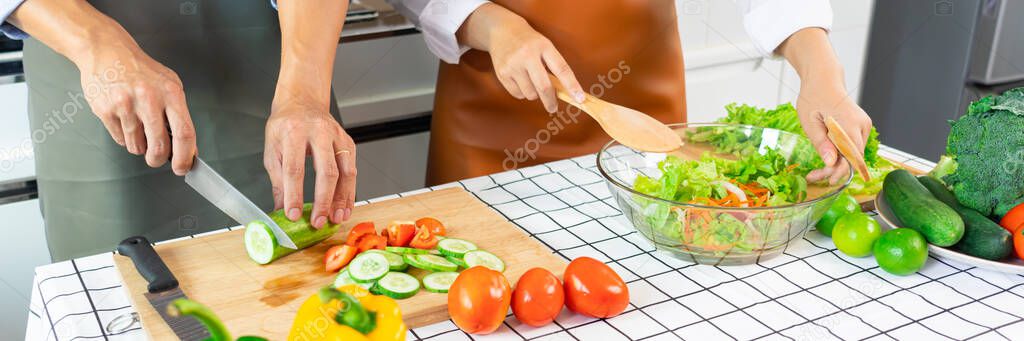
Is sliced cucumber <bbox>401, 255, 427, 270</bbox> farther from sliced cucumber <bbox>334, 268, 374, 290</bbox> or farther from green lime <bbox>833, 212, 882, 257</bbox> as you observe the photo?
green lime <bbox>833, 212, 882, 257</bbox>

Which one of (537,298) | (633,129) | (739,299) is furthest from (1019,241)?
(537,298)

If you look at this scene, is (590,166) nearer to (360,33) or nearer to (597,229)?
(597,229)

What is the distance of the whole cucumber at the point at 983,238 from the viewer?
116cm

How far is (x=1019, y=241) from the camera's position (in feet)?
3.80

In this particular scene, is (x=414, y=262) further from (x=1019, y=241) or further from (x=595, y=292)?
(x=1019, y=241)

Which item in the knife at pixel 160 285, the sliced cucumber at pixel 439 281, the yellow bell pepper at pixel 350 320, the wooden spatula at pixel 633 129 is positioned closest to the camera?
the yellow bell pepper at pixel 350 320

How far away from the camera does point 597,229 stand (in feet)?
4.35

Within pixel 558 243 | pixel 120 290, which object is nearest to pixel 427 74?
pixel 558 243

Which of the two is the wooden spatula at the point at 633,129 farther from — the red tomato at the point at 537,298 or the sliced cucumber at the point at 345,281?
the sliced cucumber at the point at 345,281

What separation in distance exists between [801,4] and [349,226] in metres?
0.88

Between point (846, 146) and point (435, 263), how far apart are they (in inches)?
24.5

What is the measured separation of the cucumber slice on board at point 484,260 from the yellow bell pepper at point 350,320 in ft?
1.02

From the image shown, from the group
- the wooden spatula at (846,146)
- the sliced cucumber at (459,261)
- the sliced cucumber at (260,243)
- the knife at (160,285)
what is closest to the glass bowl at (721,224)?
the wooden spatula at (846,146)

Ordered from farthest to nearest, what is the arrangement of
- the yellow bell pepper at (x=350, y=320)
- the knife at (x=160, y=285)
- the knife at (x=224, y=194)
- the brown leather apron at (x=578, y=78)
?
the brown leather apron at (x=578, y=78) < the knife at (x=224, y=194) < the knife at (x=160, y=285) < the yellow bell pepper at (x=350, y=320)
